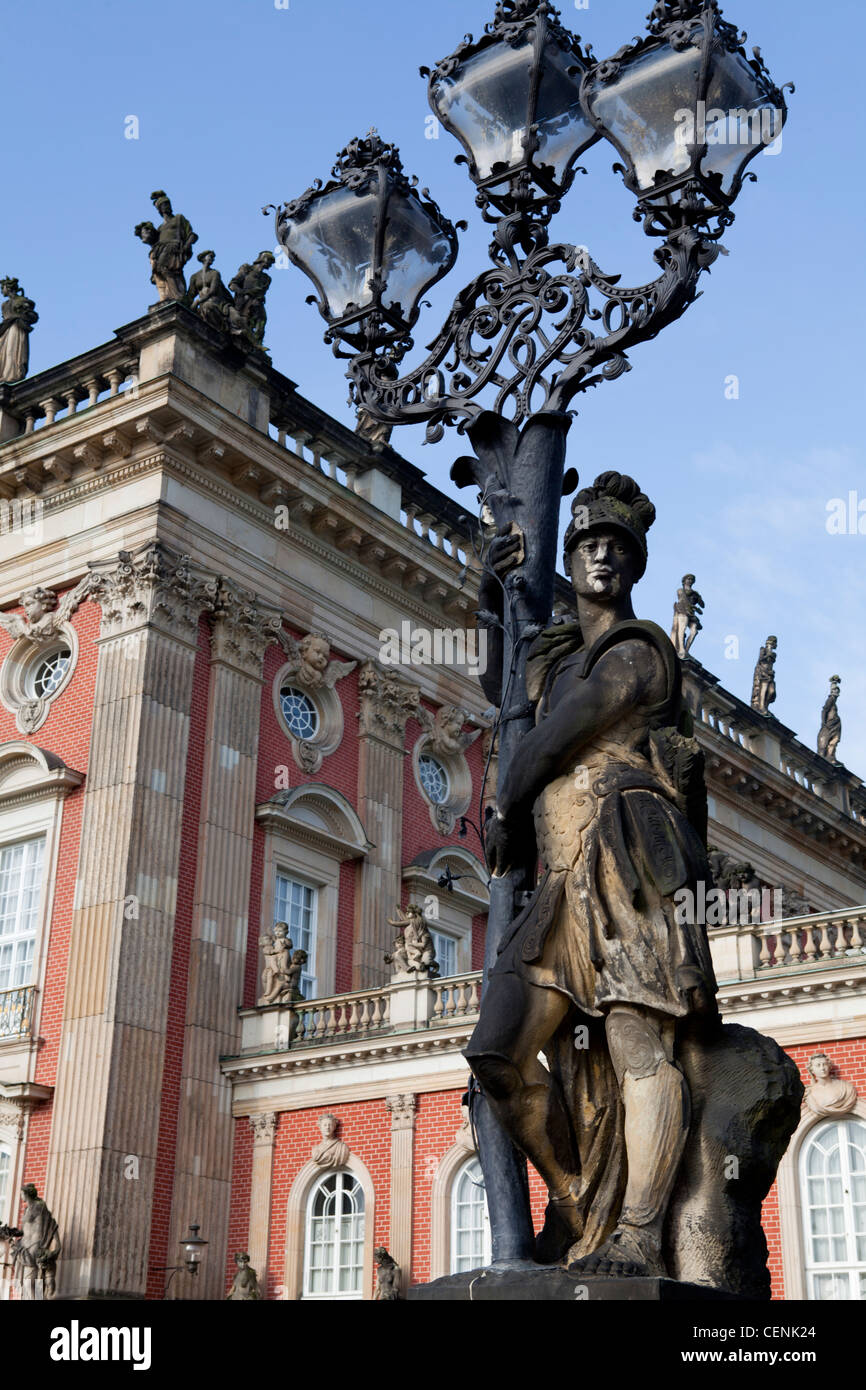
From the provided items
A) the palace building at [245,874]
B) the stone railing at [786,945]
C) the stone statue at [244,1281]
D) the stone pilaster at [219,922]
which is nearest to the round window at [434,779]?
the palace building at [245,874]

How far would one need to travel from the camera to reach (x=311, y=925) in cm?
2303

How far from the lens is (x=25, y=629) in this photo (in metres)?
22.8

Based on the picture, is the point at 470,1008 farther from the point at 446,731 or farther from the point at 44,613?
the point at 44,613

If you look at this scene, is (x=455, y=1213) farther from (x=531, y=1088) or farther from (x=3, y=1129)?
(x=531, y=1088)

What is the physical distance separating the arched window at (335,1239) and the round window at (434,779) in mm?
7012

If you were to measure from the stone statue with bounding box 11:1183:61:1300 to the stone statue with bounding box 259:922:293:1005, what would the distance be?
12.9 ft

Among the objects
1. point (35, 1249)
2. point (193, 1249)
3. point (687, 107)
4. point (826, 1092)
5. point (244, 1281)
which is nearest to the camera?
point (687, 107)

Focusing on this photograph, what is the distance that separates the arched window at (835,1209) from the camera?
16797mm

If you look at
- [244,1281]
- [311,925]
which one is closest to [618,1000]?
[244,1281]

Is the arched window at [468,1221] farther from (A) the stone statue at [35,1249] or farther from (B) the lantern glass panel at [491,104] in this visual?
(B) the lantern glass panel at [491,104]

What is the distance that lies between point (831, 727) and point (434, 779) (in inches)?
675

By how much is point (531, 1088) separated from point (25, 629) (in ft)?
62.0
